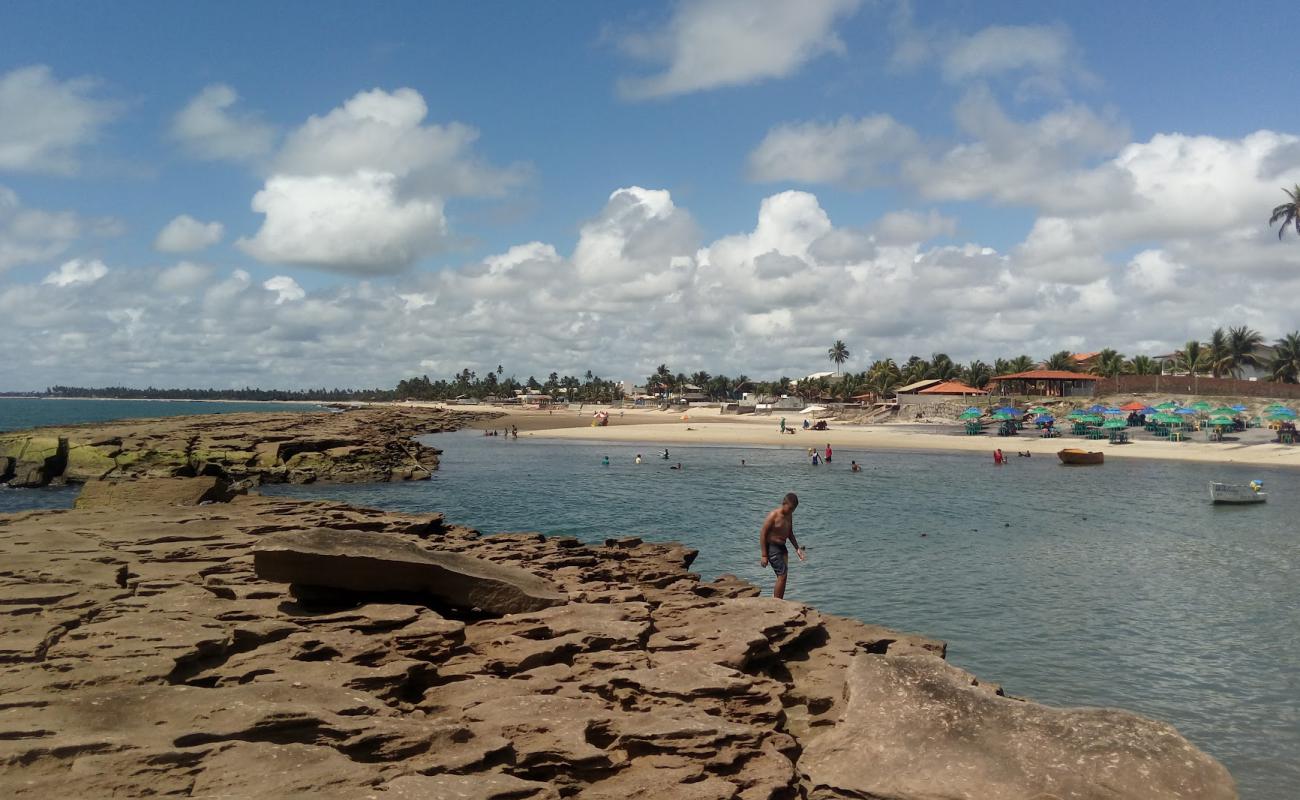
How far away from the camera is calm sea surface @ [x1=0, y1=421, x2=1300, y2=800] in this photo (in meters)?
13.3

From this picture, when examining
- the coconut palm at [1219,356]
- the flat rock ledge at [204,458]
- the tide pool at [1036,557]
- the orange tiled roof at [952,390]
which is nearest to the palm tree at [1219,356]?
the coconut palm at [1219,356]

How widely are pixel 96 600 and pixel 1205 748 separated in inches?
612

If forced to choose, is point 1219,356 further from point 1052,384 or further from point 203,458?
point 203,458

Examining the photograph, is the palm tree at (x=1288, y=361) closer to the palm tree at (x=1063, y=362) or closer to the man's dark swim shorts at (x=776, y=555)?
the palm tree at (x=1063, y=362)

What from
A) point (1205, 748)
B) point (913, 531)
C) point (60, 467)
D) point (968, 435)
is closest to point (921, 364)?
Answer: point (968, 435)

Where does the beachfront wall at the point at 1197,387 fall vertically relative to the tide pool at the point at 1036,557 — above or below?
above

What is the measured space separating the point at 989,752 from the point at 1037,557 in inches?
773

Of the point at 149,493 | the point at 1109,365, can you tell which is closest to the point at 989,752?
the point at 149,493

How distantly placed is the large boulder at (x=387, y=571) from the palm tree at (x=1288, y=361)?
10765cm

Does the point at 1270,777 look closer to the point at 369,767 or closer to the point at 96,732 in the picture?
the point at 369,767

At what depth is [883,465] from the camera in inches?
2308

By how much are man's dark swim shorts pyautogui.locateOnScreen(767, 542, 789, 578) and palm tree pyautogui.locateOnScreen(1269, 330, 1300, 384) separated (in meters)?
102

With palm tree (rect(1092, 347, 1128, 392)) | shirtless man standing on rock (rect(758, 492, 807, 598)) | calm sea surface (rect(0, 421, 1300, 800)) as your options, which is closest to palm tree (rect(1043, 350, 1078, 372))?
palm tree (rect(1092, 347, 1128, 392))

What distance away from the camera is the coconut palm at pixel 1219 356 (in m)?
98.0
